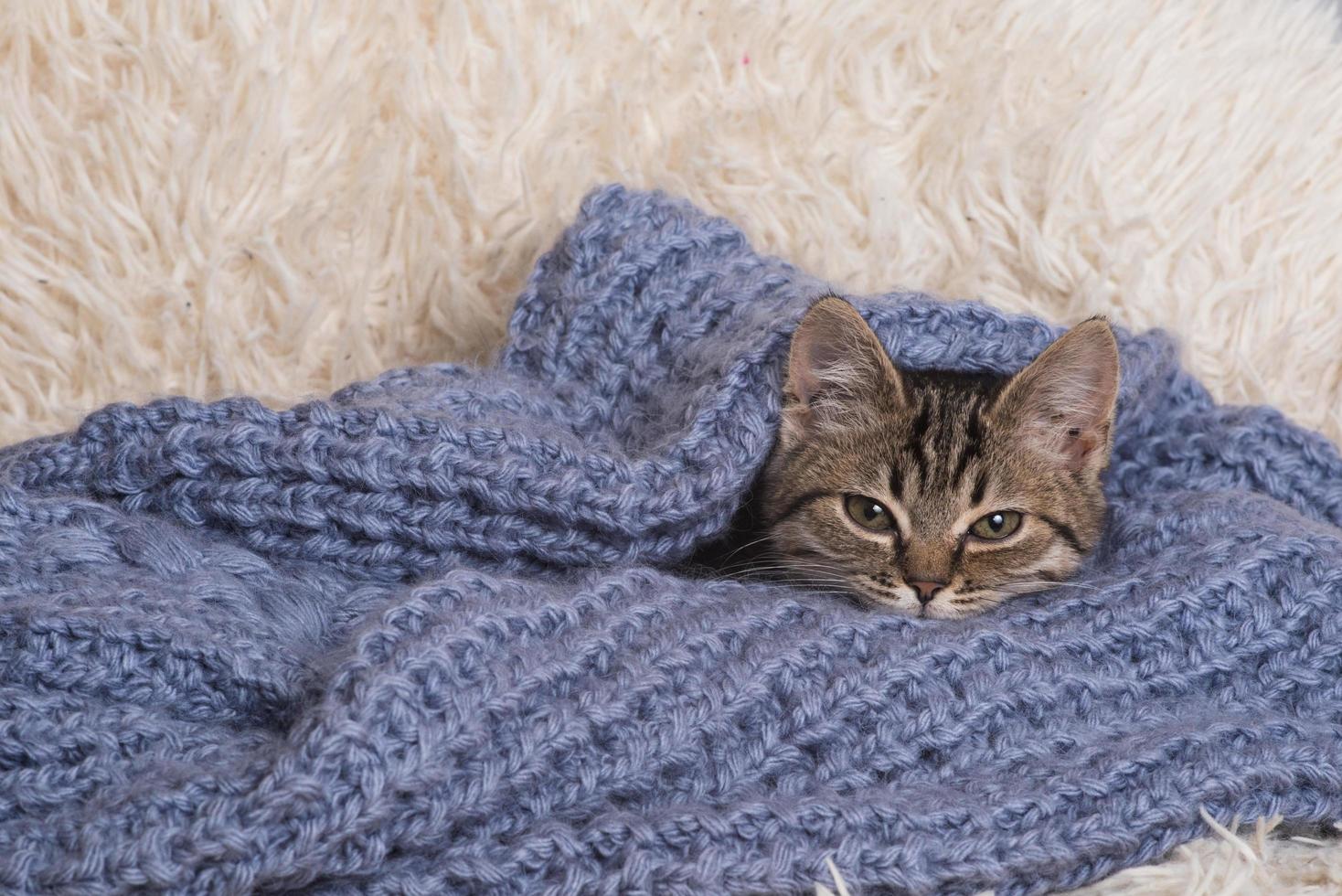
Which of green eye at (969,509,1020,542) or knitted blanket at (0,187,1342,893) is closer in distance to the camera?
knitted blanket at (0,187,1342,893)

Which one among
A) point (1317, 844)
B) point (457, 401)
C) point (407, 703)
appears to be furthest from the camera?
point (457, 401)

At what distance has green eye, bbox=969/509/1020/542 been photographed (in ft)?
3.80

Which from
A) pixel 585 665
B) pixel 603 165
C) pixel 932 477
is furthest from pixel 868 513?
pixel 603 165

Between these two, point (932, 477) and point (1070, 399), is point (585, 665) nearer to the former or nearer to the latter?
point (932, 477)

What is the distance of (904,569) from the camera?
1118 millimetres

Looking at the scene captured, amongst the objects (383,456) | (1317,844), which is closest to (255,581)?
(383,456)

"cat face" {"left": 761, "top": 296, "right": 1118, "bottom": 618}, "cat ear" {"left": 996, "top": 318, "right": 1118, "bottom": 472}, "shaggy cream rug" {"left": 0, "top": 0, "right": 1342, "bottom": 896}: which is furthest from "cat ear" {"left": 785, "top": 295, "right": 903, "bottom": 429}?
"shaggy cream rug" {"left": 0, "top": 0, "right": 1342, "bottom": 896}

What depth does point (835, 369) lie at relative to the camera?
44.5 inches

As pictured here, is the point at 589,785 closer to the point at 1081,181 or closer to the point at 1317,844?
the point at 1317,844

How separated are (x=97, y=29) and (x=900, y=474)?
991 millimetres

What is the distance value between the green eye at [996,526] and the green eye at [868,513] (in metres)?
0.08

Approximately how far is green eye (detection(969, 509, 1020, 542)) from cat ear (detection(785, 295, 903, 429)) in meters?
0.15

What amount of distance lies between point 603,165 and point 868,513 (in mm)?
551

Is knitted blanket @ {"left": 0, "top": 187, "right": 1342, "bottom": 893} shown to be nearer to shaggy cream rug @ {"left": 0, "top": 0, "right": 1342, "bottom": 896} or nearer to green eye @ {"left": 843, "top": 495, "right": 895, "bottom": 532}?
green eye @ {"left": 843, "top": 495, "right": 895, "bottom": 532}
